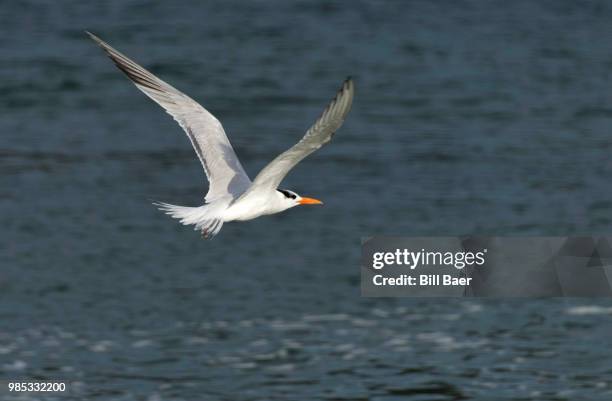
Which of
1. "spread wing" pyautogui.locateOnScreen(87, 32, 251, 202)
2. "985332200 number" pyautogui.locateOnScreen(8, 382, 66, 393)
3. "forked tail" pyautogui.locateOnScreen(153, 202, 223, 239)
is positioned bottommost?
"985332200 number" pyautogui.locateOnScreen(8, 382, 66, 393)

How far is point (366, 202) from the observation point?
15.7 metres

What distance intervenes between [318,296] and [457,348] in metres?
1.69

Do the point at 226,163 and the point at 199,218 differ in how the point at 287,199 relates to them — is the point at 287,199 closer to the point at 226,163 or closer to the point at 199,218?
the point at 199,218

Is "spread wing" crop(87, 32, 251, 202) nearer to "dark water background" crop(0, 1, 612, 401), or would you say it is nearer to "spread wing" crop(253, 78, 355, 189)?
"spread wing" crop(253, 78, 355, 189)

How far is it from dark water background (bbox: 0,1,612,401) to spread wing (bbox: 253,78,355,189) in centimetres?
360

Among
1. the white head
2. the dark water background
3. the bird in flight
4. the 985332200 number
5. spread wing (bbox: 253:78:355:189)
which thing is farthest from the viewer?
the dark water background

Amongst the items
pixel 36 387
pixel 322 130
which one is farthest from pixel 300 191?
pixel 322 130

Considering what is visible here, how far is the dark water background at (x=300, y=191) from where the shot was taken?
36.9 ft

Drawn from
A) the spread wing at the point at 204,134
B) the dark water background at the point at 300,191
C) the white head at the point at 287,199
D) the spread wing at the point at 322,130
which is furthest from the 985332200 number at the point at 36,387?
the spread wing at the point at 322,130

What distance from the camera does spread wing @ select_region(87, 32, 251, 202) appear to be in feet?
28.5

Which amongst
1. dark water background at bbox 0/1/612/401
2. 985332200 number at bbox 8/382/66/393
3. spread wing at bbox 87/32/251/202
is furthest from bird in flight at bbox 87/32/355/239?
985332200 number at bbox 8/382/66/393

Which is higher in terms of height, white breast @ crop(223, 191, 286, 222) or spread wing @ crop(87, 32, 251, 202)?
spread wing @ crop(87, 32, 251, 202)

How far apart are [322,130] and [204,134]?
2.27 m

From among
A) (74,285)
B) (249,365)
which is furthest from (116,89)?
(249,365)
